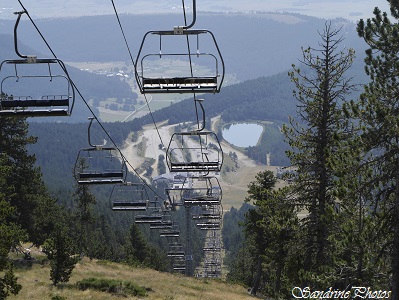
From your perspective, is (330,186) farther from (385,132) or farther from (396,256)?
(396,256)

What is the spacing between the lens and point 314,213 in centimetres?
2430

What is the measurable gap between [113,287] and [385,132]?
1525 centimetres

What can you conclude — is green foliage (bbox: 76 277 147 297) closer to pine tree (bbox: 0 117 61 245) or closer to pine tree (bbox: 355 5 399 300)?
pine tree (bbox: 0 117 61 245)

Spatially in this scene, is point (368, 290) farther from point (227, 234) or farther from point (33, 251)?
point (227, 234)

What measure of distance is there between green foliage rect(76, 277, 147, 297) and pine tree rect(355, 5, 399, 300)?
42.0 feet

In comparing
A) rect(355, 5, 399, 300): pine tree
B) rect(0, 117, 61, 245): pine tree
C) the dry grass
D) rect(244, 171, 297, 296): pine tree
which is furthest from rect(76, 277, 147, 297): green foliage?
rect(355, 5, 399, 300): pine tree

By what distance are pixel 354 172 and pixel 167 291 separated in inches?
608

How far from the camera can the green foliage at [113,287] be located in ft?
92.4

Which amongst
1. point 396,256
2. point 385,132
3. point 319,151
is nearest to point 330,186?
point 319,151

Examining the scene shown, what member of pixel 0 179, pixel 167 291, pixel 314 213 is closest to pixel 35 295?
pixel 0 179

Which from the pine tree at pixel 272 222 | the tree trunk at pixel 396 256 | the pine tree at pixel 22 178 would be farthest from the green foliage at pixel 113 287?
the tree trunk at pixel 396 256

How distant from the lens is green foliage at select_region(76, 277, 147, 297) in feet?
92.4

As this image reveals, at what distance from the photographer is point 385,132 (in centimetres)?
1806

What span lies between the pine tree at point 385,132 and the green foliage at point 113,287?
1279cm
